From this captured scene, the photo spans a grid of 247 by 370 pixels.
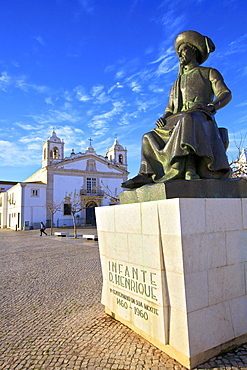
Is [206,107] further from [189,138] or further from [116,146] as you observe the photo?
[116,146]

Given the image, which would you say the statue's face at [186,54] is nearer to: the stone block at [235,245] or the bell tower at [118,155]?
the stone block at [235,245]

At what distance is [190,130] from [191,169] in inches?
15.4

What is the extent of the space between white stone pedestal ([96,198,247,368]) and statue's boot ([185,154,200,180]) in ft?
1.15

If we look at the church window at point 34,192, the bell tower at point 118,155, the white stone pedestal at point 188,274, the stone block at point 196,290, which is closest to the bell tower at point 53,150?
the church window at point 34,192

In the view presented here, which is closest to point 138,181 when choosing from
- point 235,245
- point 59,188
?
point 235,245

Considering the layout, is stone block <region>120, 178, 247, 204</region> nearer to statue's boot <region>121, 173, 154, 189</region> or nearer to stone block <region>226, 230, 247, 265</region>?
statue's boot <region>121, 173, 154, 189</region>

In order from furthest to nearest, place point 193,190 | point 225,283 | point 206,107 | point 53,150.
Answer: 1. point 53,150
2. point 206,107
3. point 193,190
4. point 225,283

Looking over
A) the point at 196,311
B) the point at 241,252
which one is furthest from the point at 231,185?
the point at 196,311

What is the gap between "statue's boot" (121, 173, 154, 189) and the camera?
3.15m

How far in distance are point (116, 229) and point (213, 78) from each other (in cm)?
212

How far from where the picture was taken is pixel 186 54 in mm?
3395

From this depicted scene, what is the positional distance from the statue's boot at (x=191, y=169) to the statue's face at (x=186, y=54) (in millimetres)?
1415

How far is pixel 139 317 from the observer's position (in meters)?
2.68

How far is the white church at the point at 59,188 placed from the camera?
29.3m
